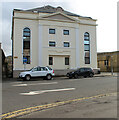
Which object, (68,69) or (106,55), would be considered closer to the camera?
(68,69)

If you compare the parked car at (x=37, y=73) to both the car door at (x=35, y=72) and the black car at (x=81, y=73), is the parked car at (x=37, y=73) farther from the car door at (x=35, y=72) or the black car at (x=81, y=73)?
the black car at (x=81, y=73)

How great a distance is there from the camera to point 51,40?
85.7 feet

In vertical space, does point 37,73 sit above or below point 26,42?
below

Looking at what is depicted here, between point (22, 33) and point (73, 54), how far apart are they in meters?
9.59

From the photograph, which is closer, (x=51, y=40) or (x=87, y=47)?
(x=51, y=40)

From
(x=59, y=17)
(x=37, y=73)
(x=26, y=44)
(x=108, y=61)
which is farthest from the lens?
(x=108, y=61)

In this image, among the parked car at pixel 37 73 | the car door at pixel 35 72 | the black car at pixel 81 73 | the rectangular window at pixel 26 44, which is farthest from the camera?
the rectangular window at pixel 26 44

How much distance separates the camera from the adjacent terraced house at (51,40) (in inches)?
968

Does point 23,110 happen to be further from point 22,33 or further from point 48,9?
point 48,9

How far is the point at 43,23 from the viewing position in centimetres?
2567

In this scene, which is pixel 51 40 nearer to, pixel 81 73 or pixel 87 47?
pixel 87 47

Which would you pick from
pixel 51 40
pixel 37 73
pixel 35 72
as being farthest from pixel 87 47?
pixel 35 72

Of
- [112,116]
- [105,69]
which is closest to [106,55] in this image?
[105,69]

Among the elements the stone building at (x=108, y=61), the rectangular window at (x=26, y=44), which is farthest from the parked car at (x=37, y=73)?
the stone building at (x=108, y=61)
